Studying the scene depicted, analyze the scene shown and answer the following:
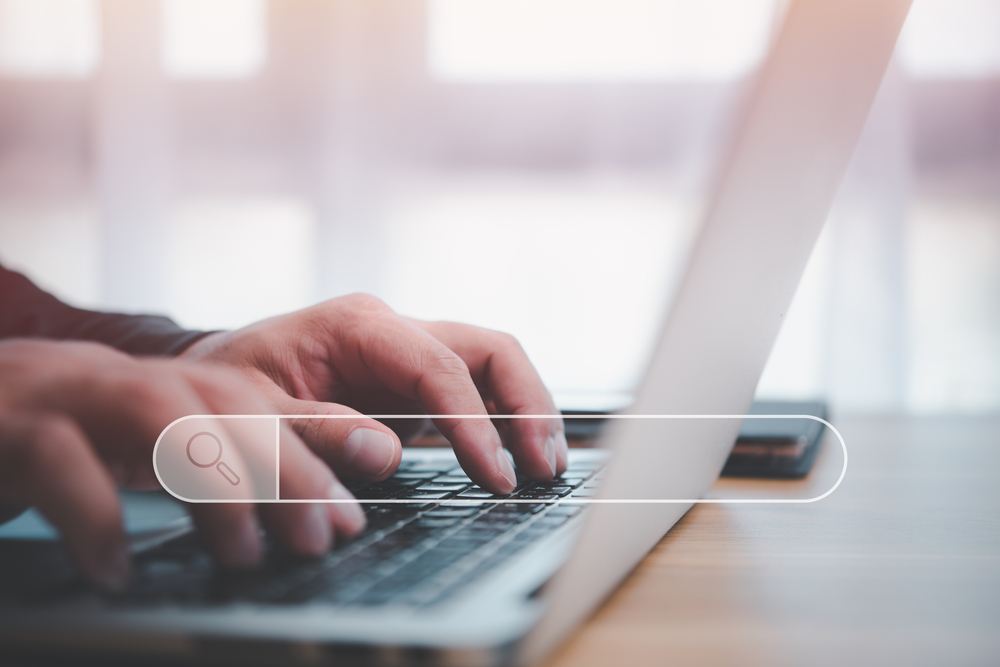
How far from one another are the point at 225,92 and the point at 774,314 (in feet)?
5.35

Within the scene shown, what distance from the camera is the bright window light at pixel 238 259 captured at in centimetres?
171

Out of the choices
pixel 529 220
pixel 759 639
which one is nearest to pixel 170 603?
pixel 759 639

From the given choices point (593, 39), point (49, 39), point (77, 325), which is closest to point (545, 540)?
point (77, 325)

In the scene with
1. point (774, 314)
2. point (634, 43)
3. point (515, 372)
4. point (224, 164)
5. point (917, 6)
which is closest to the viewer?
point (774, 314)

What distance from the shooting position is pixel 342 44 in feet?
5.45

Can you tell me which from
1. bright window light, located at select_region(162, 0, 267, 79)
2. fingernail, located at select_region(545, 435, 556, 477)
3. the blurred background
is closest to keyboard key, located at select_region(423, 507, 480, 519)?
fingernail, located at select_region(545, 435, 556, 477)

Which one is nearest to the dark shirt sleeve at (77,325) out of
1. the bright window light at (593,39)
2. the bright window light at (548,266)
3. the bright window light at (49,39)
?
the bright window light at (548,266)

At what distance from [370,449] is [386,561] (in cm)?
15

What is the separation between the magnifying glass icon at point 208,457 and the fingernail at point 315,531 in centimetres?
3

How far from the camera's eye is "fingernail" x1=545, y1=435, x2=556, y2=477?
0.45 m

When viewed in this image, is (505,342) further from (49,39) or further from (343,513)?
(49,39)

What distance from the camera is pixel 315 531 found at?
272 mm

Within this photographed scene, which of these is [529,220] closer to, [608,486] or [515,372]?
[515,372]

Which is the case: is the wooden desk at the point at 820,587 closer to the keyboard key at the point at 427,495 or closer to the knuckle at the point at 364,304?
the keyboard key at the point at 427,495
